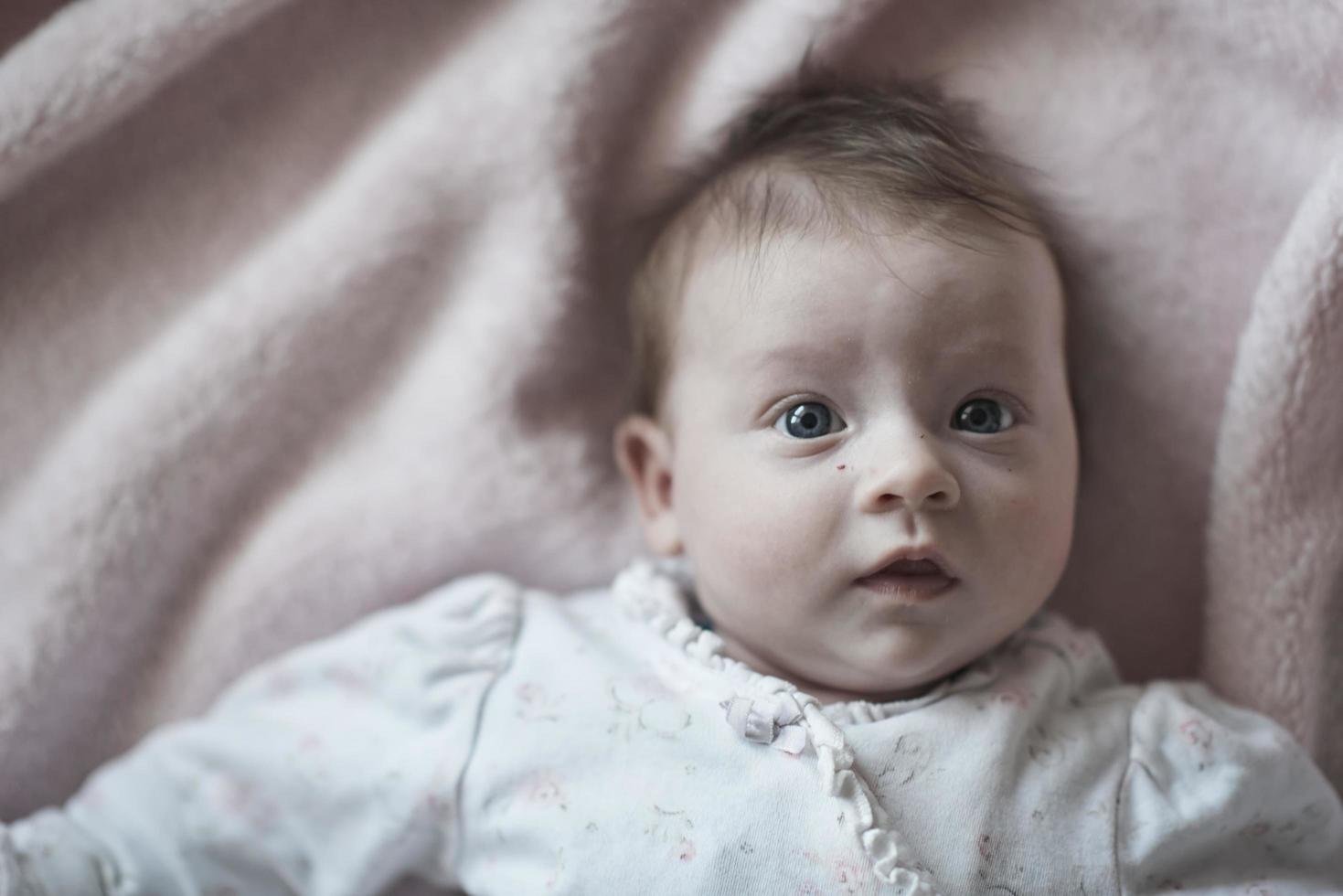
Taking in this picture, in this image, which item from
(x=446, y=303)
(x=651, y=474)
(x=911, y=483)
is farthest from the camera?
(x=446, y=303)

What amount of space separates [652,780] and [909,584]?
276mm

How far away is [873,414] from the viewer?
970 mm

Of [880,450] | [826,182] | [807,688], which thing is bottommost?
[807,688]

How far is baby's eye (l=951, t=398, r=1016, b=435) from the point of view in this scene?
100cm

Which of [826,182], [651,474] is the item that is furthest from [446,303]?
[826,182]

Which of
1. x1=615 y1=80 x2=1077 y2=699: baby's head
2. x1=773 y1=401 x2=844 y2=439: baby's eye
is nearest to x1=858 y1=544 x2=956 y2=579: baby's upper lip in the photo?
x1=615 y1=80 x2=1077 y2=699: baby's head

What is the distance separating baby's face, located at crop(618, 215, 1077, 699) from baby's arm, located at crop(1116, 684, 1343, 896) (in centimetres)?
17

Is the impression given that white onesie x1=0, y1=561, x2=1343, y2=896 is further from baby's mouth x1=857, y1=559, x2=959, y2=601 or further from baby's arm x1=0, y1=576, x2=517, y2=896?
baby's mouth x1=857, y1=559, x2=959, y2=601

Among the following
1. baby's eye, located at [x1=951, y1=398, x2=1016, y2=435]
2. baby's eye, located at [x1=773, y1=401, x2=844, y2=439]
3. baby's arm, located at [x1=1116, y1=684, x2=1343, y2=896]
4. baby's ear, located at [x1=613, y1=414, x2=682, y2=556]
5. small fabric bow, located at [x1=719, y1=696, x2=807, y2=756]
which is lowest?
baby's arm, located at [x1=1116, y1=684, x2=1343, y2=896]

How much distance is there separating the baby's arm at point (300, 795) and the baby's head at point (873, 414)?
0.28 m

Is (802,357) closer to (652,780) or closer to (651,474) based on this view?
(651,474)

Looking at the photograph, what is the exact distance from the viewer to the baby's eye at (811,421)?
99cm

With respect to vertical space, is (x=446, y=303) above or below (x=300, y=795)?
above

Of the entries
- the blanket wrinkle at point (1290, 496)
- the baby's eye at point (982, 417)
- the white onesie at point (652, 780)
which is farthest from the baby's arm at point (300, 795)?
the blanket wrinkle at point (1290, 496)
